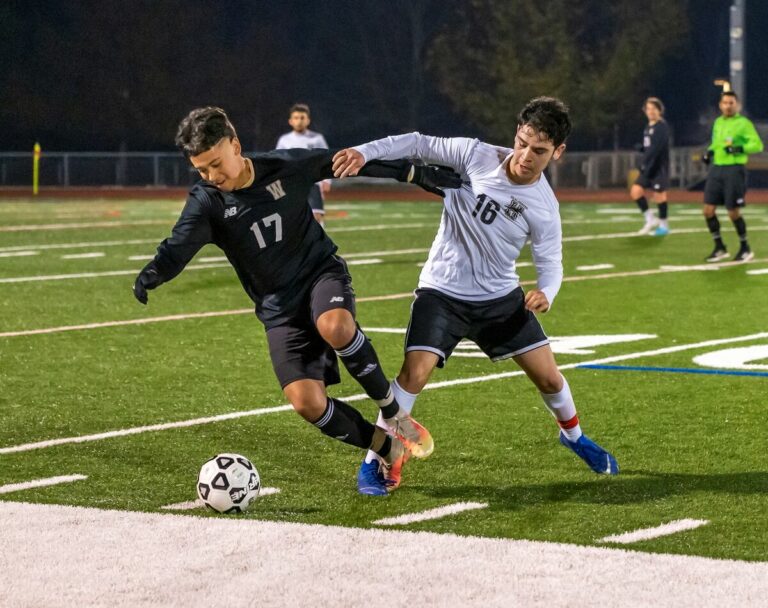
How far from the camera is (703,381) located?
10.2m

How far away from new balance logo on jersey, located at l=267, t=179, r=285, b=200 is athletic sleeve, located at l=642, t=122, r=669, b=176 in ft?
59.1

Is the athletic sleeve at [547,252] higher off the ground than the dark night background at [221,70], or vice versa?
the dark night background at [221,70]

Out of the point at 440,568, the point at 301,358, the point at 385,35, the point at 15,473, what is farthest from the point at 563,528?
the point at 385,35

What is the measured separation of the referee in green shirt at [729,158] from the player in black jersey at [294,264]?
40.7 ft

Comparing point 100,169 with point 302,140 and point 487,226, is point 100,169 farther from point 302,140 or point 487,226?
point 487,226

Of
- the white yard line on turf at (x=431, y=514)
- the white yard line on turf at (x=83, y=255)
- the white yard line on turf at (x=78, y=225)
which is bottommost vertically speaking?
the white yard line on turf at (x=78, y=225)

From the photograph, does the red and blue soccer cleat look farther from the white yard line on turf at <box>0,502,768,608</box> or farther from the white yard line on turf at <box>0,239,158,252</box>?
the white yard line on turf at <box>0,239,158,252</box>

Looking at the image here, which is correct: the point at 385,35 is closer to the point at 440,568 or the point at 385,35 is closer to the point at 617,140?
the point at 617,140

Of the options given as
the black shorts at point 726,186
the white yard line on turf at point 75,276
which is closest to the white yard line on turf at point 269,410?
the black shorts at point 726,186

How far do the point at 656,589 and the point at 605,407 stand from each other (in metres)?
4.03

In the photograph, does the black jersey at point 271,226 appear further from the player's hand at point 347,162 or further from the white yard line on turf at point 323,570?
the white yard line on turf at point 323,570

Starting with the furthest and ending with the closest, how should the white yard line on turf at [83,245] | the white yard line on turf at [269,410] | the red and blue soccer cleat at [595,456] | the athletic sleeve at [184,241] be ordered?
the white yard line on turf at [83,245]
the white yard line on turf at [269,410]
the red and blue soccer cleat at [595,456]
the athletic sleeve at [184,241]

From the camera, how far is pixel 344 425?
23.0 feet

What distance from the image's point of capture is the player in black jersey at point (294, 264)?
680 cm
